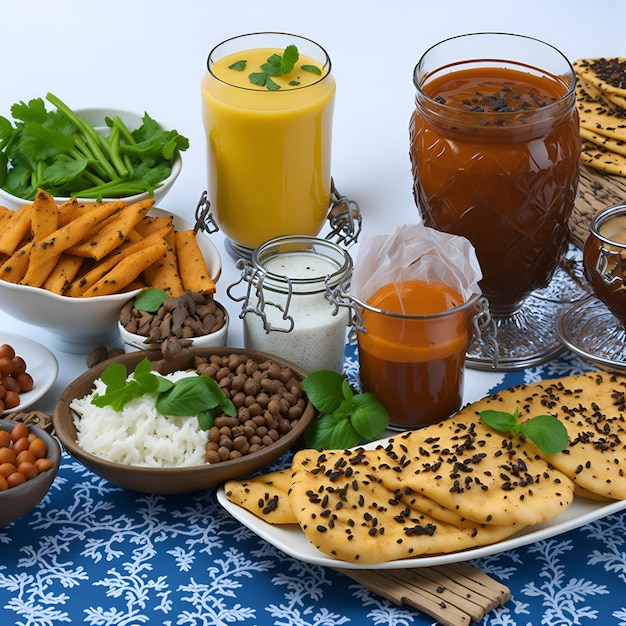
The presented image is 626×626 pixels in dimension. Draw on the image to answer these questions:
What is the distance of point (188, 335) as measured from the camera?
11.2ft

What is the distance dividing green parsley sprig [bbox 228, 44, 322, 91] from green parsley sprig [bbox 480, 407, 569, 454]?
1455 mm

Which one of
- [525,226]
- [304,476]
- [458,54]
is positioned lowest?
[304,476]

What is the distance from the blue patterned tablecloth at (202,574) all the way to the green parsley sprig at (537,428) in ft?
0.91

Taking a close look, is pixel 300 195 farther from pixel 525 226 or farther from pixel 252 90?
pixel 525 226

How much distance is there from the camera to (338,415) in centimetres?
319

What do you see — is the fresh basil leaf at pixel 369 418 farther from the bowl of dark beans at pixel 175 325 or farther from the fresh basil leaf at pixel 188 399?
the bowl of dark beans at pixel 175 325

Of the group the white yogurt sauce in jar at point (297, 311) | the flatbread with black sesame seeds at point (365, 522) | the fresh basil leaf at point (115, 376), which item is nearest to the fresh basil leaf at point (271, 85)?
the white yogurt sauce in jar at point (297, 311)

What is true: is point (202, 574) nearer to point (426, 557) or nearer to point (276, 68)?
point (426, 557)

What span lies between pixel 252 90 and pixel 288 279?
832 mm

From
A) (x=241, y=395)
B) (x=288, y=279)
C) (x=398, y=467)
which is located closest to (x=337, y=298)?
(x=288, y=279)

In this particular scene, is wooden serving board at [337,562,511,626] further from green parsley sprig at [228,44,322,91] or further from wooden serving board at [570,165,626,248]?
green parsley sprig at [228,44,322,91]

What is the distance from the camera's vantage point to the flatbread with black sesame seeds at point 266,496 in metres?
2.87

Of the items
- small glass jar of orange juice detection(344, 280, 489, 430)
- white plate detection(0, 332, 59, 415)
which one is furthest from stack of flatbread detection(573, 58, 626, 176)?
white plate detection(0, 332, 59, 415)

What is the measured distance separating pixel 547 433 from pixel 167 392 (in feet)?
3.42
